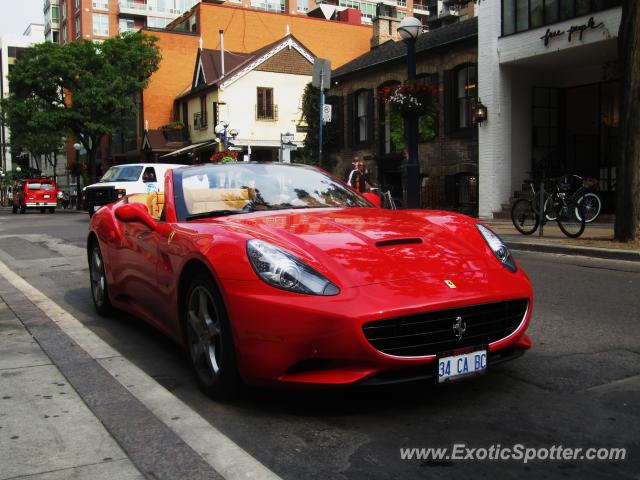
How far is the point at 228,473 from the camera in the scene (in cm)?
274

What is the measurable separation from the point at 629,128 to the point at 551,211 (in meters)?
2.78

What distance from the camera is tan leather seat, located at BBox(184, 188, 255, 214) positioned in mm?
4535

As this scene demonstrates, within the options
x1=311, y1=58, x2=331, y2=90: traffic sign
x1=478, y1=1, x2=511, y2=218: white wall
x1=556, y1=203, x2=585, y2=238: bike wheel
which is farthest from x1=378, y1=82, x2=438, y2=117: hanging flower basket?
x1=478, y1=1, x2=511, y2=218: white wall

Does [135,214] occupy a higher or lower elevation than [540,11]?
lower

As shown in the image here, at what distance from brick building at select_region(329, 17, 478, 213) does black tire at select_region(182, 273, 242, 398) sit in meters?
15.2

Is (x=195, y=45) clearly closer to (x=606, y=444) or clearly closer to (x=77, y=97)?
(x=77, y=97)

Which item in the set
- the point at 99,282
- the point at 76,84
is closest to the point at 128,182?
the point at 99,282

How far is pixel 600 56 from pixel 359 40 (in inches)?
1254

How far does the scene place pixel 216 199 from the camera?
460 centimetres

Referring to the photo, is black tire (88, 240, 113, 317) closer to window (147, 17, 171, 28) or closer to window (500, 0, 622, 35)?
window (500, 0, 622, 35)

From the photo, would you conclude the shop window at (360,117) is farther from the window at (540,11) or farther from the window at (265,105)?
the window at (265,105)

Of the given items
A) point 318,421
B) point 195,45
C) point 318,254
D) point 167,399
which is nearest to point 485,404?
point 318,421

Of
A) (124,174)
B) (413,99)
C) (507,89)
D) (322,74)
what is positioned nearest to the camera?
(413,99)

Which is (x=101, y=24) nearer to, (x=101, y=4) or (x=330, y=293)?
(x=101, y=4)
